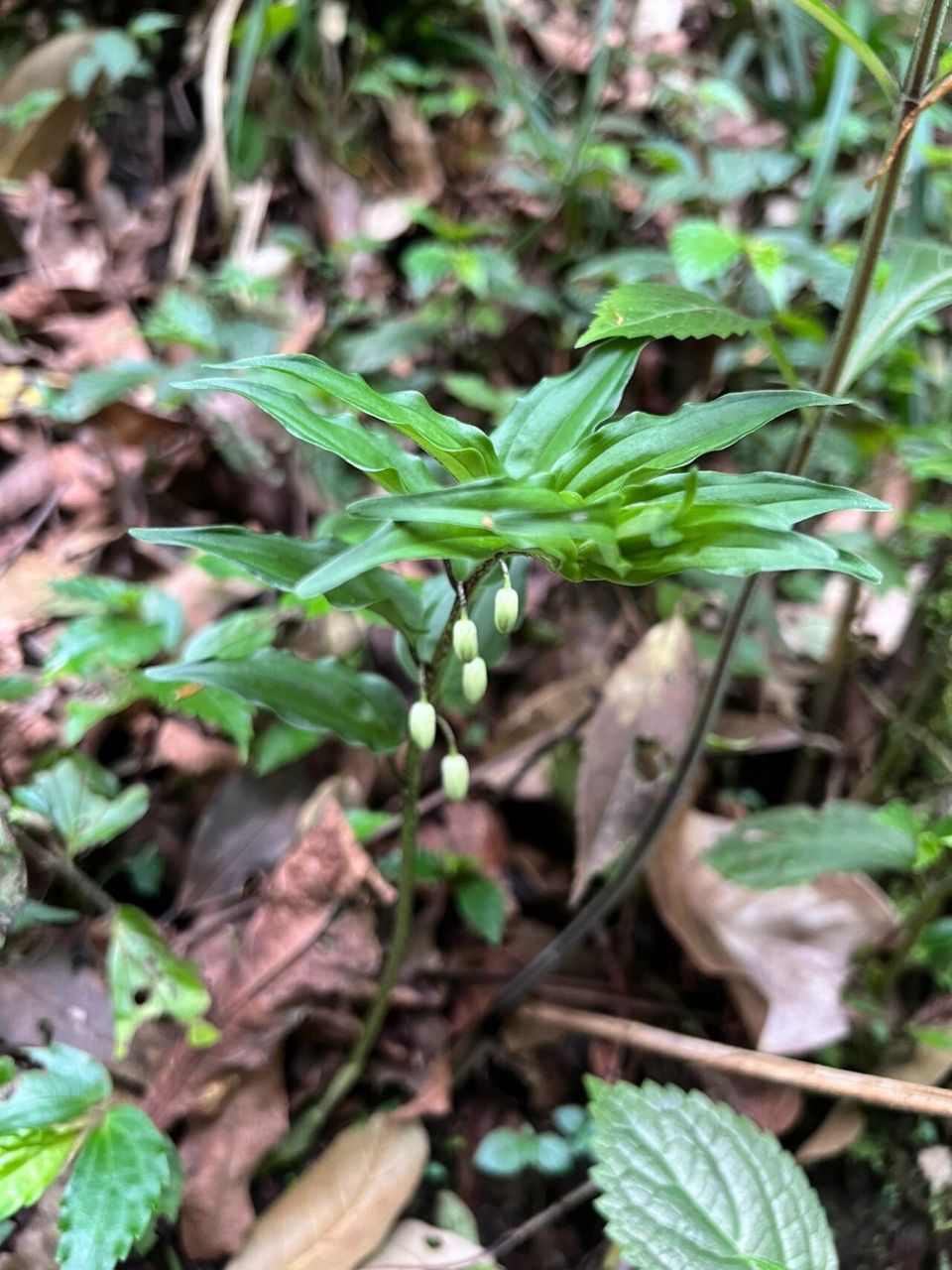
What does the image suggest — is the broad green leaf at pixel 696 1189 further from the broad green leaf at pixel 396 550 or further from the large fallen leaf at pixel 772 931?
the broad green leaf at pixel 396 550

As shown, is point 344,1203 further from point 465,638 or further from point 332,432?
point 332,432

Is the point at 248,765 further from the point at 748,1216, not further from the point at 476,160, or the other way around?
the point at 476,160

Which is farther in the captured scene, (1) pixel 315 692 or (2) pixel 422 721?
(1) pixel 315 692

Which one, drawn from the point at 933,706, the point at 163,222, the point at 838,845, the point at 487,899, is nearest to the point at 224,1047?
the point at 487,899

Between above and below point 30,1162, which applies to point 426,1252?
below

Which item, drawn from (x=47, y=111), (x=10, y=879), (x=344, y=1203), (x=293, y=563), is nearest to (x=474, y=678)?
(x=293, y=563)

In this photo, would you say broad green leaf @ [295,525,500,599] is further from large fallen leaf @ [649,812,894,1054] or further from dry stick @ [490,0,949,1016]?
large fallen leaf @ [649,812,894,1054]

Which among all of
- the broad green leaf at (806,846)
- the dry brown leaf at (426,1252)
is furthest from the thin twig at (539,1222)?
the broad green leaf at (806,846)
